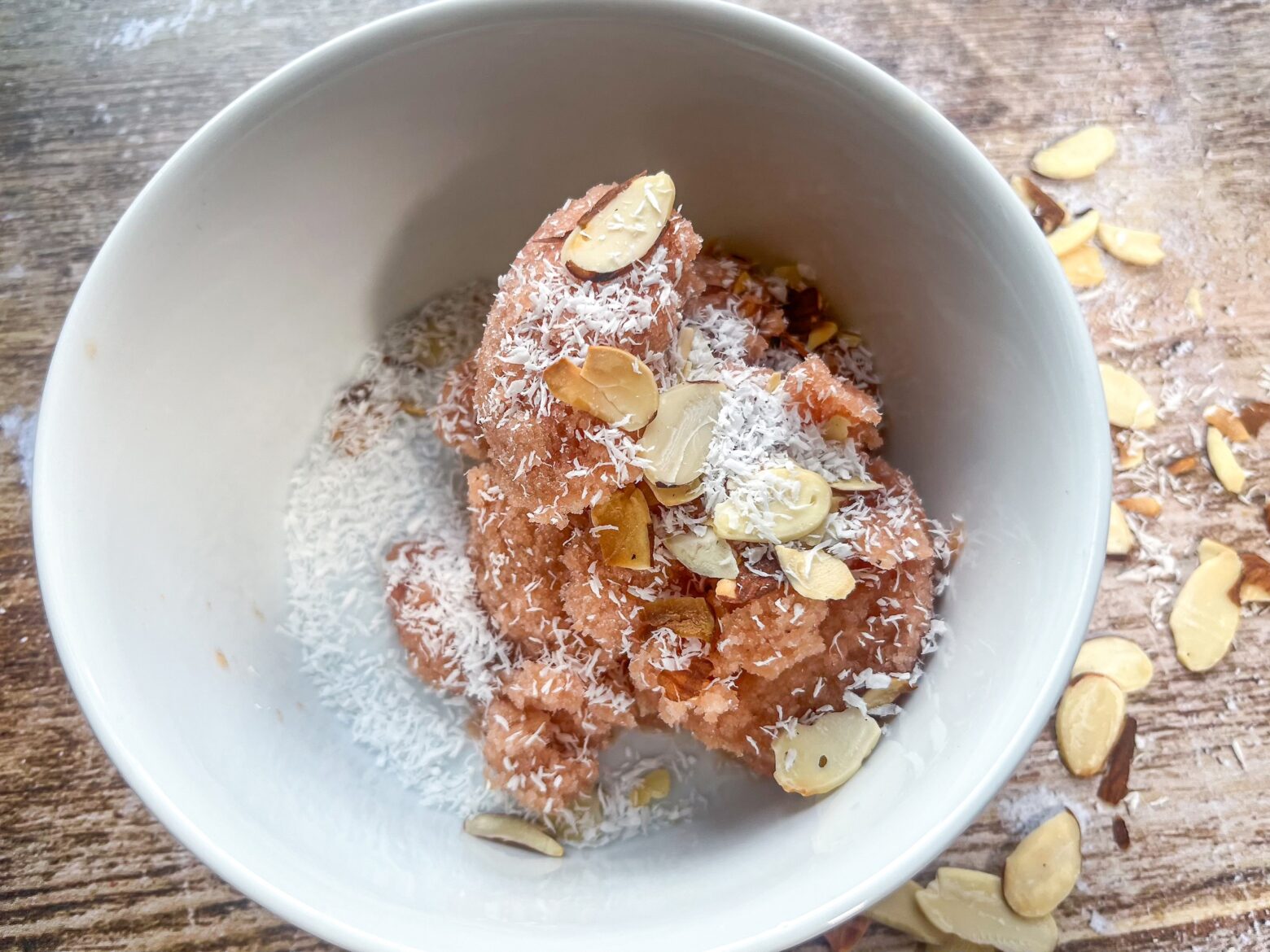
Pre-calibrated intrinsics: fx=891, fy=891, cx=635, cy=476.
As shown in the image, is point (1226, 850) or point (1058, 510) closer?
point (1058, 510)

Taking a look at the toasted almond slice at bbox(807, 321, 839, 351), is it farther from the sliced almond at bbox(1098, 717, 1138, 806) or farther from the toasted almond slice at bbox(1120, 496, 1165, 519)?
the sliced almond at bbox(1098, 717, 1138, 806)

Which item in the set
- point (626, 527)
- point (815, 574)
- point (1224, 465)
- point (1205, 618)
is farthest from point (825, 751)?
point (1224, 465)

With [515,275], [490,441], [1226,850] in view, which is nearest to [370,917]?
[490,441]

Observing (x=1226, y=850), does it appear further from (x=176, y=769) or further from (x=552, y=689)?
(x=176, y=769)

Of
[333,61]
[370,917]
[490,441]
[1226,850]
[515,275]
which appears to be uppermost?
[333,61]

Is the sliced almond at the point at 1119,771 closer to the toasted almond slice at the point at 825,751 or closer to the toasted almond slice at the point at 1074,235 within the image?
the toasted almond slice at the point at 825,751

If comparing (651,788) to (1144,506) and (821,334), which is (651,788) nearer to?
(821,334)
